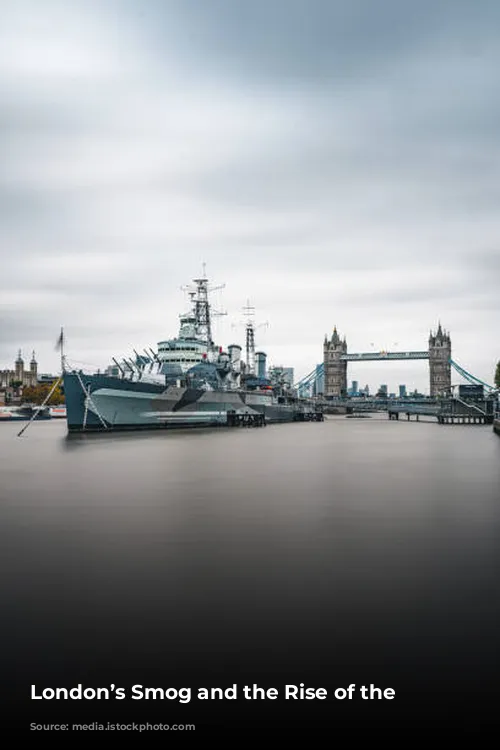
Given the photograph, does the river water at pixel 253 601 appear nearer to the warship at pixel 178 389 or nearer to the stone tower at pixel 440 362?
the warship at pixel 178 389

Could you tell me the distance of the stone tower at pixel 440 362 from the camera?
7111 inches

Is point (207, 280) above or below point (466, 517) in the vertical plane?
above

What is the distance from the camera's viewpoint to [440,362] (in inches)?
7170

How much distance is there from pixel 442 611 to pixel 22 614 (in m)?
5.70

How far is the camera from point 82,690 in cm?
628

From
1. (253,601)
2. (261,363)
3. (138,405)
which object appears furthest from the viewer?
(261,363)

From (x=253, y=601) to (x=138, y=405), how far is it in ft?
145

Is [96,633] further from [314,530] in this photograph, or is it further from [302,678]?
[314,530]

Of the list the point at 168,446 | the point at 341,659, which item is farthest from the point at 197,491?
the point at 168,446

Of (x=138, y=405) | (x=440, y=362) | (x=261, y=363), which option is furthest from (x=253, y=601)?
(x=440, y=362)

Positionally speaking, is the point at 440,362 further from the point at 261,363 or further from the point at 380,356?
the point at 261,363

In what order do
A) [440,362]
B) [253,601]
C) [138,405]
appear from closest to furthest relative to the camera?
[253,601] → [138,405] → [440,362]

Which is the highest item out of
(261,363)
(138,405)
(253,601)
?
(261,363)

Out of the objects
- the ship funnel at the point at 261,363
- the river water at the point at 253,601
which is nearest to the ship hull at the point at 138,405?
the ship funnel at the point at 261,363
